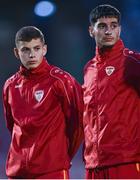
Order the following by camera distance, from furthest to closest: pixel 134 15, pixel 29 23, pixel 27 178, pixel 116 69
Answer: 1. pixel 29 23
2. pixel 134 15
3. pixel 116 69
4. pixel 27 178

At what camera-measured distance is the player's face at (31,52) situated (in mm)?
2893

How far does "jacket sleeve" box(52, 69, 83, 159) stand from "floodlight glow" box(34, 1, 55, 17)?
14.8 ft

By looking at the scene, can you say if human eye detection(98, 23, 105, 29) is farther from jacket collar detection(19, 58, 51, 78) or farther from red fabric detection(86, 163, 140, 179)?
red fabric detection(86, 163, 140, 179)

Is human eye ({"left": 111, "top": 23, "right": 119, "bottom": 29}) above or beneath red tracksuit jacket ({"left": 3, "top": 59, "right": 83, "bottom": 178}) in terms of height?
above

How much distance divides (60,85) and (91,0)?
4.50m

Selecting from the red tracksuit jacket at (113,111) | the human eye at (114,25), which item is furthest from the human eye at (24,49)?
the human eye at (114,25)

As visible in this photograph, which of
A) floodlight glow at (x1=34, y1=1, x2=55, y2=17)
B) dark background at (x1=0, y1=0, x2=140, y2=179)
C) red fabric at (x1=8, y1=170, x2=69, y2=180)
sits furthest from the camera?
dark background at (x1=0, y1=0, x2=140, y2=179)

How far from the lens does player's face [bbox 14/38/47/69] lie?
2.89 meters

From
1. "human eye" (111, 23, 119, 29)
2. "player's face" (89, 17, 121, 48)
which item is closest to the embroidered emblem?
"player's face" (89, 17, 121, 48)

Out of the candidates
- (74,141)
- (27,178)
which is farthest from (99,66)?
(27,178)

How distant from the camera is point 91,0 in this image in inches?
282

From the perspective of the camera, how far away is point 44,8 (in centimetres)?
727

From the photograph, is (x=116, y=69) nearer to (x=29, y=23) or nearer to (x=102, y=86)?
(x=102, y=86)

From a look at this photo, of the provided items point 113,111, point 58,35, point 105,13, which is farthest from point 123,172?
point 58,35
